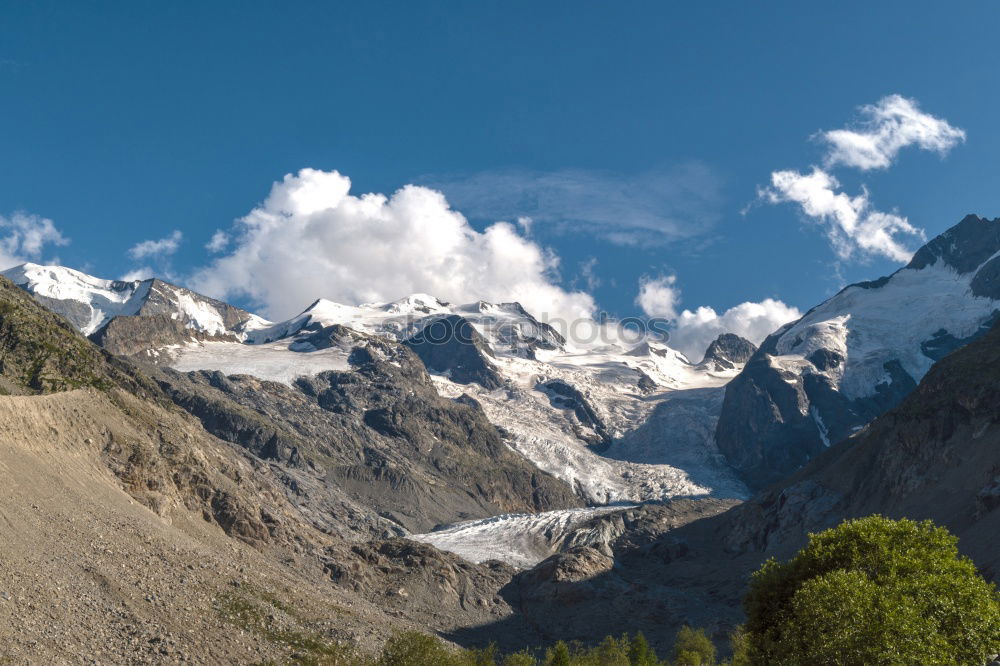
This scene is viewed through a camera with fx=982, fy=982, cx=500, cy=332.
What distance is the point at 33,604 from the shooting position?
70.2m

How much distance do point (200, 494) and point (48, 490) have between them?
53030 millimetres

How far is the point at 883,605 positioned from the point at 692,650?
9492cm

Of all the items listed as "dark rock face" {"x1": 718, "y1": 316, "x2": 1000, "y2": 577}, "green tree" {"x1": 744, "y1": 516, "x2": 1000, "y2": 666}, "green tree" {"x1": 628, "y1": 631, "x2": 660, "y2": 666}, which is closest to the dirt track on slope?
"green tree" {"x1": 628, "y1": 631, "x2": 660, "y2": 666}

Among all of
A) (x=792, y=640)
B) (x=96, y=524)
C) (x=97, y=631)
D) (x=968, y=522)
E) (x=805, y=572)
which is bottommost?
(x=97, y=631)

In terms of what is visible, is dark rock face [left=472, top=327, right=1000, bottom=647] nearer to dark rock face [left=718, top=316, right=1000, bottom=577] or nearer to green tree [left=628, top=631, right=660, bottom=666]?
dark rock face [left=718, top=316, right=1000, bottom=577]

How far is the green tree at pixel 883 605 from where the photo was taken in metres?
45.2

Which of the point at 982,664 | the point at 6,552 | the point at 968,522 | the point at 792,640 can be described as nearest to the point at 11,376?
the point at 6,552

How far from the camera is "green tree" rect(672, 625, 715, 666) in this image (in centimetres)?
12681

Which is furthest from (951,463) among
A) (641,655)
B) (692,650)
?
(641,655)

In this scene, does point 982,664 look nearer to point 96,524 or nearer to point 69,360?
point 96,524

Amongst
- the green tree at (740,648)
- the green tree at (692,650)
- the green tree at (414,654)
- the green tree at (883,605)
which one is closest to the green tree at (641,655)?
the green tree at (692,650)

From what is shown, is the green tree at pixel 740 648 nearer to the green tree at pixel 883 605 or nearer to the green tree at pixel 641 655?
the green tree at pixel 883 605

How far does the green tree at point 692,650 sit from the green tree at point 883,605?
7193 centimetres

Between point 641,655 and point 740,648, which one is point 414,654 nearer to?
point 740,648
